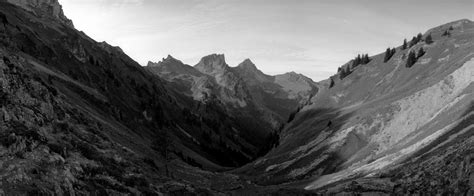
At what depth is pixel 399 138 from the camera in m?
84.9

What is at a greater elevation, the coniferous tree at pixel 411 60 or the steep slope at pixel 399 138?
the coniferous tree at pixel 411 60

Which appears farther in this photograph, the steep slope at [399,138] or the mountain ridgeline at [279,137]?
the steep slope at [399,138]

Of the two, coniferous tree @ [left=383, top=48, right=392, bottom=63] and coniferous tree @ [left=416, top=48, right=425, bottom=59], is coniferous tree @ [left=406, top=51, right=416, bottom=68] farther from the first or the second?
coniferous tree @ [left=383, top=48, right=392, bottom=63]

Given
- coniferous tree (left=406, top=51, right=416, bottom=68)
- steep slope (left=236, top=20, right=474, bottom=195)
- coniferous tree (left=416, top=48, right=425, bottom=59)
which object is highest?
coniferous tree (left=416, top=48, right=425, bottom=59)

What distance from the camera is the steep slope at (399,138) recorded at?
50.9 metres

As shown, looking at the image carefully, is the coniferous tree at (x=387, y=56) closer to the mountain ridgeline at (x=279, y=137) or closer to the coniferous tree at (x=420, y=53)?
the mountain ridgeline at (x=279, y=137)

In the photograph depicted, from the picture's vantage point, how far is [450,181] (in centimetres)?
4394

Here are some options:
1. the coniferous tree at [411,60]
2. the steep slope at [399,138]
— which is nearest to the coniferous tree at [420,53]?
the coniferous tree at [411,60]

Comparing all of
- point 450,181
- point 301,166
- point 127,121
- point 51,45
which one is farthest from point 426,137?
point 51,45

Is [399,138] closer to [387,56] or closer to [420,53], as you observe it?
[420,53]

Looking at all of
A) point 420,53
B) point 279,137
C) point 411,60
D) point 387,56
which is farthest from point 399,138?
point 279,137

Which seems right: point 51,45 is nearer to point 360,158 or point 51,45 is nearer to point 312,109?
point 312,109

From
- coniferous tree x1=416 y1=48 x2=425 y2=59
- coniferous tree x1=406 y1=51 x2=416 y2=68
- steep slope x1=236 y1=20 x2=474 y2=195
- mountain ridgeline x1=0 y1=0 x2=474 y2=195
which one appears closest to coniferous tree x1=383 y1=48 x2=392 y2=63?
mountain ridgeline x1=0 y1=0 x2=474 y2=195

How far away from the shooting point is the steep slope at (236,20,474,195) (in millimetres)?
50863
